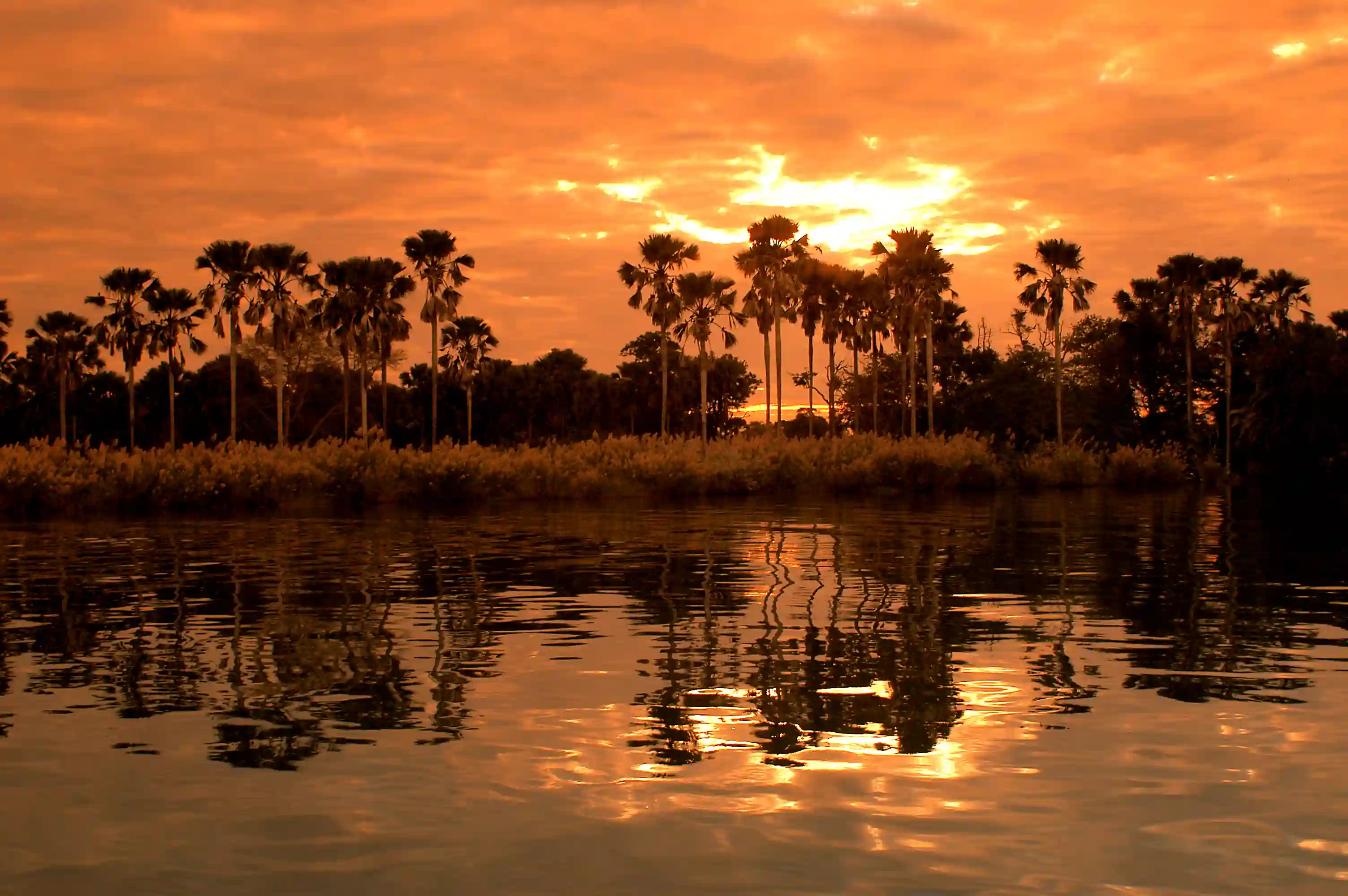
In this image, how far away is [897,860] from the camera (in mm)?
5562

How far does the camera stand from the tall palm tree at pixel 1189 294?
253 feet

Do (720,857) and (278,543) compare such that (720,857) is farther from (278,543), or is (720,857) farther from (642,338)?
(642,338)

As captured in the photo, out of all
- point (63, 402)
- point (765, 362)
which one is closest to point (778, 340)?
point (765, 362)

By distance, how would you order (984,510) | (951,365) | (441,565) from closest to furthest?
1. (441,565)
2. (984,510)
3. (951,365)

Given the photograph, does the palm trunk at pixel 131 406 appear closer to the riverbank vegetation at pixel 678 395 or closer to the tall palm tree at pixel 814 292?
the riverbank vegetation at pixel 678 395

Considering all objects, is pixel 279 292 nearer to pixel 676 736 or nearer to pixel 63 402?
pixel 63 402

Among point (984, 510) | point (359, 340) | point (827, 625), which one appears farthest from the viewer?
point (359, 340)

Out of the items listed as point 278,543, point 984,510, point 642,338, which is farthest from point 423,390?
point 278,543

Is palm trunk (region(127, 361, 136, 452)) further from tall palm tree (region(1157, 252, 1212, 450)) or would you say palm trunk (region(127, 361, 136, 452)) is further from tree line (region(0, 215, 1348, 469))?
tall palm tree (region(1157, 252, 1212, 450))

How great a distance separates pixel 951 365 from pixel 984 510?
169 feet

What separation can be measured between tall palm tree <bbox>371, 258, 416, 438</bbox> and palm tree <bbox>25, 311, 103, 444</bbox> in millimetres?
25186

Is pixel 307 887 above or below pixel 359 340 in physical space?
below

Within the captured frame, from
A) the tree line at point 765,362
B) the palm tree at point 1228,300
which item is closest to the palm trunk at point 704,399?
the tree line at point 765,362

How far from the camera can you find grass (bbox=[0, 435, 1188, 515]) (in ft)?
130
